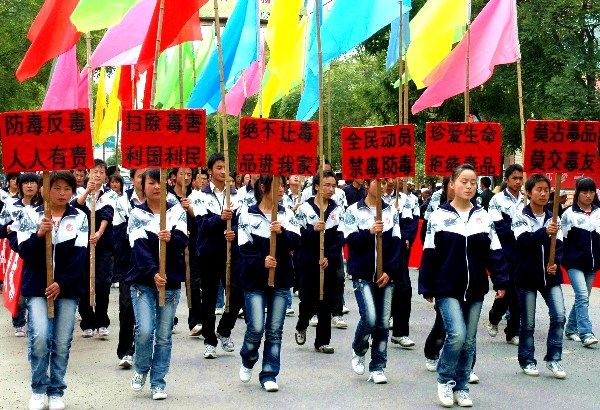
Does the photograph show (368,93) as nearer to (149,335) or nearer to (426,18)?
(426,18)

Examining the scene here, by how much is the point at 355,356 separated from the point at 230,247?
186cm

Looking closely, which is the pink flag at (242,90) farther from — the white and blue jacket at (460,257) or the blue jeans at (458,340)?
the blue jeans at (458,340)

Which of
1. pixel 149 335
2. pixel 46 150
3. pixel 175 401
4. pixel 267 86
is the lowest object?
pixel 175 401

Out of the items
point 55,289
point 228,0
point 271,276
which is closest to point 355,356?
point 271,276

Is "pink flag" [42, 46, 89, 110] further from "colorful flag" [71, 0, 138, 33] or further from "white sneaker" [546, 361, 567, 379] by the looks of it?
"white sneaker" [546, 361, 567, 379]

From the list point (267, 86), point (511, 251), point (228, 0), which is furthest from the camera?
point (228, 0)

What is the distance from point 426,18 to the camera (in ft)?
42.9

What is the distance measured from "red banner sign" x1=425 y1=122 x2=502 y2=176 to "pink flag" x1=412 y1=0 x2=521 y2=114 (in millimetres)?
2709

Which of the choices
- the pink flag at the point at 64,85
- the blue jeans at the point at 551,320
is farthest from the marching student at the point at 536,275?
the pink flag at the point at 64,85

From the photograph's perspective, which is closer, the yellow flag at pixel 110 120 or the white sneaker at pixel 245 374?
the white sneaker at pixel 245 374

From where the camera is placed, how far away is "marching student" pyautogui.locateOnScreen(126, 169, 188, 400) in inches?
306

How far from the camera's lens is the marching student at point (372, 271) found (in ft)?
27.8

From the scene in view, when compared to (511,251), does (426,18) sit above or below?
above

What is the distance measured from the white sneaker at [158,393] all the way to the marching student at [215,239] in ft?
6.62
